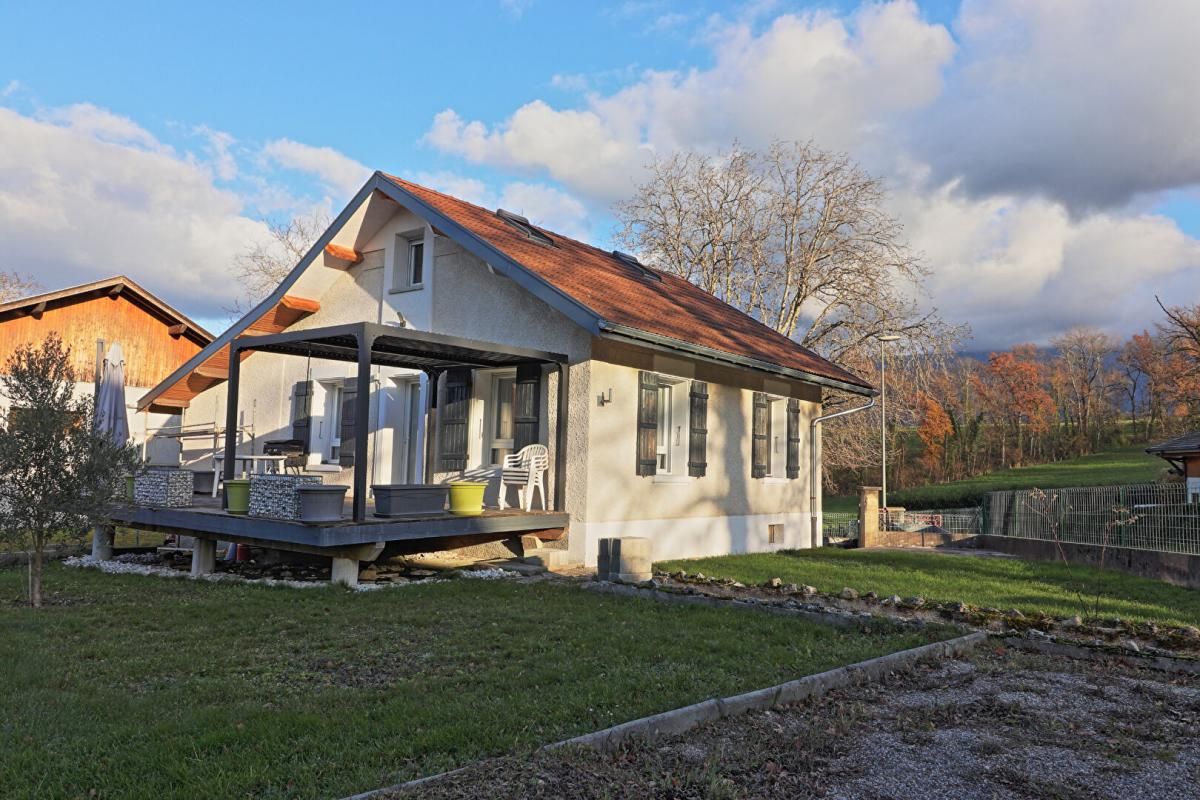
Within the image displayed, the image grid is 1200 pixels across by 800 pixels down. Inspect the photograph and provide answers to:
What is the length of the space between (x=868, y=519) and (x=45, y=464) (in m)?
14.4

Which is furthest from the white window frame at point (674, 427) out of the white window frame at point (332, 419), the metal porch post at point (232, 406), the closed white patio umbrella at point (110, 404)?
the closed white patio umbrella at point (110, 404)

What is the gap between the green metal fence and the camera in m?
13.0

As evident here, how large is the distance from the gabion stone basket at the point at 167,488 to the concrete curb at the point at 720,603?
212 inches

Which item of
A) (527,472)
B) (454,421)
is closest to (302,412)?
(454,421)

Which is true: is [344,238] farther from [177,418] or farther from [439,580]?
[177,418]

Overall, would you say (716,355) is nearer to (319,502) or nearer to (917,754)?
(319,502)

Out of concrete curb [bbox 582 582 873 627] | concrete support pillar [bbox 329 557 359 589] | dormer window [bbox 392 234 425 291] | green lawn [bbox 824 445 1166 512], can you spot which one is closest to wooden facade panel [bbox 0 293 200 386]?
dormer window [bbox 392 234 425 291]

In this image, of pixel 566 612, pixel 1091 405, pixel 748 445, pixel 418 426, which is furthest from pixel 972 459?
pixel 566 612

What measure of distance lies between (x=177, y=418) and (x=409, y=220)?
8.81 meters

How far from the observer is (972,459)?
43.2m

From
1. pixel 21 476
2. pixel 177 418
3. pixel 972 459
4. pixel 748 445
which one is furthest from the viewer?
pixel 972 459

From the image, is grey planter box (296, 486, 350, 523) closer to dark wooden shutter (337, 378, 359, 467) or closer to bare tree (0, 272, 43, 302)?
dark wooden shutter (337, 378, 359, 467)

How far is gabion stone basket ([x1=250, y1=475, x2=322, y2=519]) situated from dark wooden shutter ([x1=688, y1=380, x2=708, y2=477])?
5.43m

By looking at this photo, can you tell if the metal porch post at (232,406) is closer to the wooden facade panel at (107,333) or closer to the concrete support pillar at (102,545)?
the concrete support pillar at (102,545)
